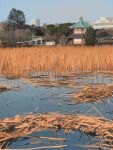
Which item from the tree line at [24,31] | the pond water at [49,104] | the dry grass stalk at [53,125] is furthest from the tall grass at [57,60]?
the tree line at [24,31]

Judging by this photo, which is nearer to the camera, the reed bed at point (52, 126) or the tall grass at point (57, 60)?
the reed bed at point (52, 126)

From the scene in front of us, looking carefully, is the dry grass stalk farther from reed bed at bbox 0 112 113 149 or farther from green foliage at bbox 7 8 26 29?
green foliage at bbox 7 8 26 29

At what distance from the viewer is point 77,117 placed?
151 inches

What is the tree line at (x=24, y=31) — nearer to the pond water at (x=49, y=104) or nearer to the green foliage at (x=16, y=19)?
the green foliage at (x=16, y=19)

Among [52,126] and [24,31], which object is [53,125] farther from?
[24,31]

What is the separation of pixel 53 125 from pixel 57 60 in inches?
295

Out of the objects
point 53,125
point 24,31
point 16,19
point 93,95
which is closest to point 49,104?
point 93,95

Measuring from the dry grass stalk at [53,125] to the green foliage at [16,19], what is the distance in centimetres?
4169

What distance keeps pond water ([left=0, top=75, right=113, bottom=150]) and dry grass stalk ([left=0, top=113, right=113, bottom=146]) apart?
Answer: 0.07 metres

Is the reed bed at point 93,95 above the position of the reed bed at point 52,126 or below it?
below

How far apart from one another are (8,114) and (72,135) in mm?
1258

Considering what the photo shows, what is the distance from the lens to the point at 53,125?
361cm

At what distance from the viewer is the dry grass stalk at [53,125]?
10.9ft

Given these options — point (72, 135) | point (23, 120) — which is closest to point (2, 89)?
point (23, 120)
